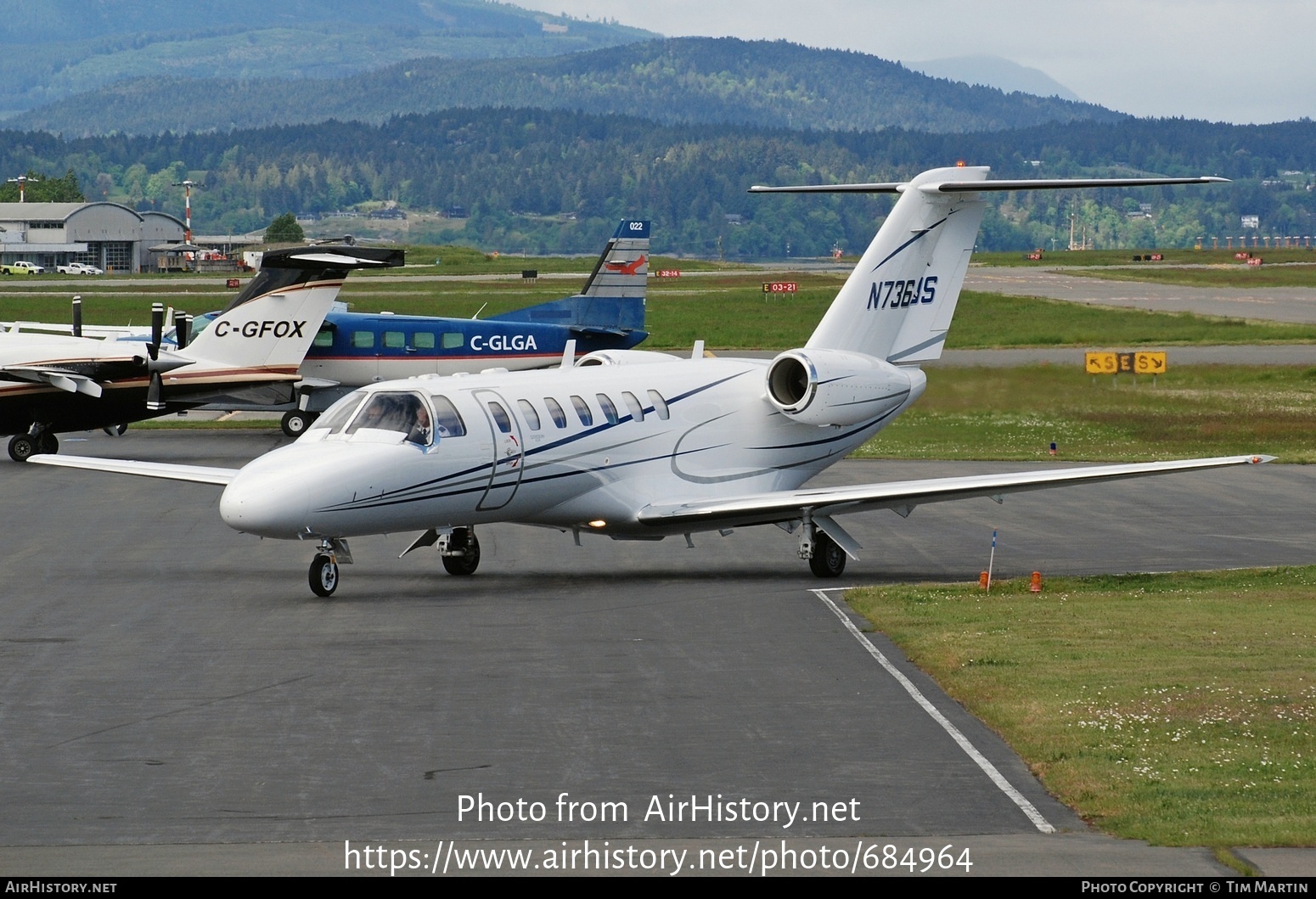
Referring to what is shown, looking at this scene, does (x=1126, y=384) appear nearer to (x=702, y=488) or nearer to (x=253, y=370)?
(x=253, y=370)

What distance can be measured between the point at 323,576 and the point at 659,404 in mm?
5829

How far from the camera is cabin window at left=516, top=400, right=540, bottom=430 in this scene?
24.5 m

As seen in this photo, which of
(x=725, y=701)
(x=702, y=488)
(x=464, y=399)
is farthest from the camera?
(x=702, y=488)

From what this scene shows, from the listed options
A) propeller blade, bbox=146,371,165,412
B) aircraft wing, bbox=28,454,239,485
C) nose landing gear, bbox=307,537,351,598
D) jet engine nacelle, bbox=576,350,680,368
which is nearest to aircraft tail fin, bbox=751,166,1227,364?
jet engine nacelle, bbox=576,350,680,368

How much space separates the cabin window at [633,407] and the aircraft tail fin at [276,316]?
16.3 metres

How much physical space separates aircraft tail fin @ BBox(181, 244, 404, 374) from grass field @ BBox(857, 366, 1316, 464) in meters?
13.2

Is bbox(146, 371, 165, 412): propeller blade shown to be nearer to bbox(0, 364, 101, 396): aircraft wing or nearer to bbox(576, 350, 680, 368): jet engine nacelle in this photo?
bbox(0, 364, 101, 396): aircraft wing

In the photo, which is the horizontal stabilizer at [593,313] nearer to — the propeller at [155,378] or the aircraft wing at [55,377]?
the propeller at [155,378]

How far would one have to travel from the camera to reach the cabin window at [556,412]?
2483cm

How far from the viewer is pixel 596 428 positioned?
25.2 meters

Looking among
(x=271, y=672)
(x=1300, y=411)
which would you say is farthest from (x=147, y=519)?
(x=1300, y=411)

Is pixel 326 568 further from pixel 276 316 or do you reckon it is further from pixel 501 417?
pixel 276 316

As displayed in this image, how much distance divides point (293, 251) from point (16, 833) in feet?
98.1

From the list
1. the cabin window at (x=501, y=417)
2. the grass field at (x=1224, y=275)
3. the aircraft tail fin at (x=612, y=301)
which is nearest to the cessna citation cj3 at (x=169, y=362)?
the aircraft tail fin at (x=612, y=301)
